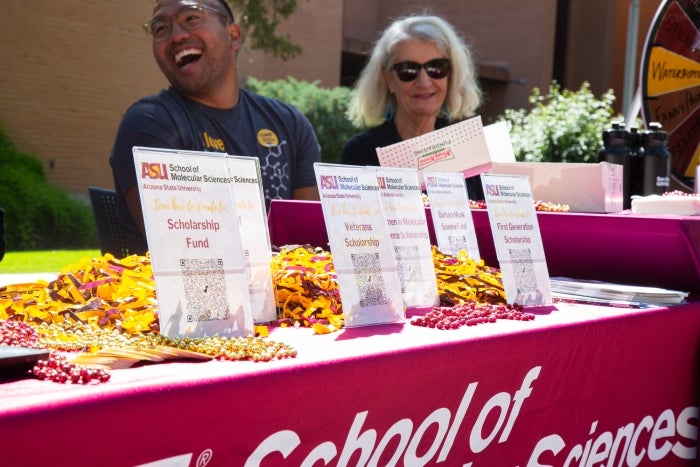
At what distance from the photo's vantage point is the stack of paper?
178 centimetres

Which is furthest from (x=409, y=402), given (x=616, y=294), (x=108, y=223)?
(x=108, y=223)

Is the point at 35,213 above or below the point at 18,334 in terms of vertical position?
above

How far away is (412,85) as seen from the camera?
311cm

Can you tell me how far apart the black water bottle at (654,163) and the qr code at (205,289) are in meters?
1.80

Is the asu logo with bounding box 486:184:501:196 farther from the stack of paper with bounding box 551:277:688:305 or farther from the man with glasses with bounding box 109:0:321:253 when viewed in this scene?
the man with glasses with bounding box 109:0:321:253

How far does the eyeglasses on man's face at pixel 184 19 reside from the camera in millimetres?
2701

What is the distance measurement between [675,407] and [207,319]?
1106 millimetres

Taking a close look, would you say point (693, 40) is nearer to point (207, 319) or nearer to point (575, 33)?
point (207, 319)

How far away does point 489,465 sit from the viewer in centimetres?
138

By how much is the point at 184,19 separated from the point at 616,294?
1600 mm

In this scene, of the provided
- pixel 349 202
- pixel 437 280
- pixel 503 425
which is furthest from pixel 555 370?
pixel 349 202

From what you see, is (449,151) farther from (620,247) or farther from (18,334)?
(18,334)

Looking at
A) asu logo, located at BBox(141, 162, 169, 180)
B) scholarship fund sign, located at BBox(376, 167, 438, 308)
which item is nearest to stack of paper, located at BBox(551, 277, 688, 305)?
scholarship fund sign, located at BBox(376, 167, 438, 308)

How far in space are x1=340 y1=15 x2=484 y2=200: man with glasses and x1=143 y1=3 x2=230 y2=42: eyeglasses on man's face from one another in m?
0.73
